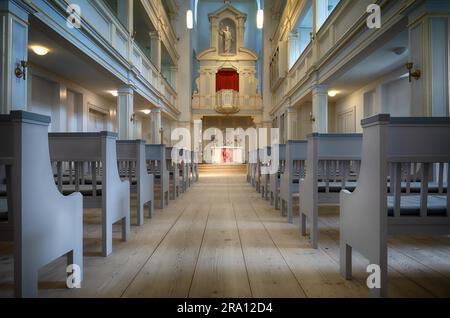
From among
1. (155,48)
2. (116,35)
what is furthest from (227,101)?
(116,35)

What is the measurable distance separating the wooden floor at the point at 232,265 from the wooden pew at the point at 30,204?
27cm

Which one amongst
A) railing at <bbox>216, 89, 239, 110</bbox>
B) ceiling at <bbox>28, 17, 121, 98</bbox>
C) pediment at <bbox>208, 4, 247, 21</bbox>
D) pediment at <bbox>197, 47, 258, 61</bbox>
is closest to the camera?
ceiling at <bbox>28, 17, 121, 98</bbox>

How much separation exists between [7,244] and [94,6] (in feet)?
13.3

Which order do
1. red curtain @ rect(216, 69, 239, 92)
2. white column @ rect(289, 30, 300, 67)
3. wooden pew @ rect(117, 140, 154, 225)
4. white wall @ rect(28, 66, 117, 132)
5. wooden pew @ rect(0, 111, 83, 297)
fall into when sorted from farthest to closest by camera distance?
red curtain @ rect(216, 69, 239, 92) → white column @ rect(289, 30, 300, 67) → white wall @ rect(28, 66, 117, 132) → wooden pew @ rect(117, 140, 154, 225) → wooden pew @ rect(0, 111, 83, 297)

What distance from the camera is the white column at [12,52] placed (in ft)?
9.75

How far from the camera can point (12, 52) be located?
3.08 metres

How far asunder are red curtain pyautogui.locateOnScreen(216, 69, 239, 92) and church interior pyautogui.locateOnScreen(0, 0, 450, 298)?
6.12 meters

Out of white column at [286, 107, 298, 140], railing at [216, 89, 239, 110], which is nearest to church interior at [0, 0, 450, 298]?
white column at [286, 107, 298, 140]

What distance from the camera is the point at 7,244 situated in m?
2.27

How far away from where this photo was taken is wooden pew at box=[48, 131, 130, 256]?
205 centimetres

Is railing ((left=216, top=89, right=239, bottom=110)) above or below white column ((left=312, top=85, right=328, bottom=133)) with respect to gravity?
above

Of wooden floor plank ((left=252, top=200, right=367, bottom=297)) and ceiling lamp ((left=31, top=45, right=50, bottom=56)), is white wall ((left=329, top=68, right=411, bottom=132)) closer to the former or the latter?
wooden floor plank ((left=252, top=200, right=367, bottom=297))

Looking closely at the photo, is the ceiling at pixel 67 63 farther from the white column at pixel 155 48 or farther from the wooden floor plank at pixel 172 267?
the wooden floor plank at pixel 172 267

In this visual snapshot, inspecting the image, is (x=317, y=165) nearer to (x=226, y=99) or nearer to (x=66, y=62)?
(x=66, y=62)
